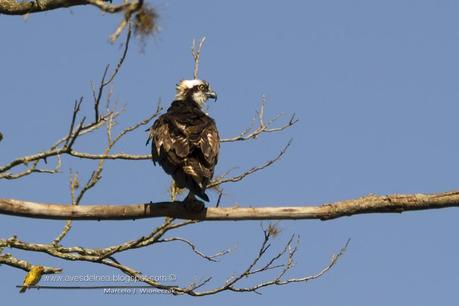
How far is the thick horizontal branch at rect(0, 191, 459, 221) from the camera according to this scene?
7617 mm

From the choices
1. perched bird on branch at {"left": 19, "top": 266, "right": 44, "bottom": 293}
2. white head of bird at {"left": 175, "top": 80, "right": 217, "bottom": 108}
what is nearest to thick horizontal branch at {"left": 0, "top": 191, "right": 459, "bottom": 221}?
perched bird on branch at {"left": 19, "top": 266, "right": 44, "bottom": 293}

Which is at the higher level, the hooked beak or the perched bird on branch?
the hooked beak

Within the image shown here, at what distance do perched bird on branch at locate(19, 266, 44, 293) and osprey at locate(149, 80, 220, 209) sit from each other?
178 cm

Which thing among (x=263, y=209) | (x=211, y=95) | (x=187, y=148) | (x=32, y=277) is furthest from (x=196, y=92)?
(x=263, y=209)

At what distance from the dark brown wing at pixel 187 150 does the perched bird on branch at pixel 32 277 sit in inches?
70.7

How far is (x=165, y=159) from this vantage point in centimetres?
938

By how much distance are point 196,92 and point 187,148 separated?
3010 mm

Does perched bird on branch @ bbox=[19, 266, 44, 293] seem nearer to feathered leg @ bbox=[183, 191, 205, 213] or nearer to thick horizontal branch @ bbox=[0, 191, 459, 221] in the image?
thick horizontal branch @ bbox=[0, 191, 459, 221]

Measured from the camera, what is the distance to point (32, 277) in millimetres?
9422

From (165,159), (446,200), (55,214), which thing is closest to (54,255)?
(165,159)

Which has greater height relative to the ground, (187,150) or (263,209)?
A: (187,150)

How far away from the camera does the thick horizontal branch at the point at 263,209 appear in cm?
762

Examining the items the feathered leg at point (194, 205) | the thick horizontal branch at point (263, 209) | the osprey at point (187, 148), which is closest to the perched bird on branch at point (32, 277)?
the osprey at point (187, 148)

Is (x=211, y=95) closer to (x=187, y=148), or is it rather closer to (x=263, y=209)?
(x=187, y=148)
